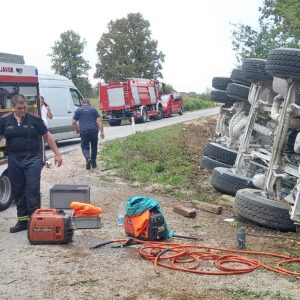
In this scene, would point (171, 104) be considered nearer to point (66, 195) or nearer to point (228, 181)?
point (228, 181)

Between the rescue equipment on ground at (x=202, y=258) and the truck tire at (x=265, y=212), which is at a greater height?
the truck tire at (x=265, y=212)

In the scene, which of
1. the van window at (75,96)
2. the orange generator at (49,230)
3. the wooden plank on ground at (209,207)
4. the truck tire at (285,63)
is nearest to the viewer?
the orange generator at (49,230)

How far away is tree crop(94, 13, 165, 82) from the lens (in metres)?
65.1

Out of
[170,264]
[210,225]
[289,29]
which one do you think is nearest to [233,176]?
[210,225]

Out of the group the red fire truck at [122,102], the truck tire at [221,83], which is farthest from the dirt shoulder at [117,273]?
the red fire truck at [122,102]

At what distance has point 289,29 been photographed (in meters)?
23.2

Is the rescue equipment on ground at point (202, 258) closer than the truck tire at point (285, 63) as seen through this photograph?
Yes

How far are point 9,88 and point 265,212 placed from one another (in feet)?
14.7

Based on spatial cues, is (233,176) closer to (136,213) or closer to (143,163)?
(136,213)

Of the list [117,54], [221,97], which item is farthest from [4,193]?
[117,54]

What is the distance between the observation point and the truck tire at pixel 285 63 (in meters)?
7.00

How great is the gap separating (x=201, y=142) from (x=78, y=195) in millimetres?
12082

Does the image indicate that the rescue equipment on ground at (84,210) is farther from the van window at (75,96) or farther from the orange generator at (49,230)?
the van window at (75,96)

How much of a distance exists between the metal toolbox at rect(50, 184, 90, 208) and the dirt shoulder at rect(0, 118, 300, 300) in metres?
0.63
